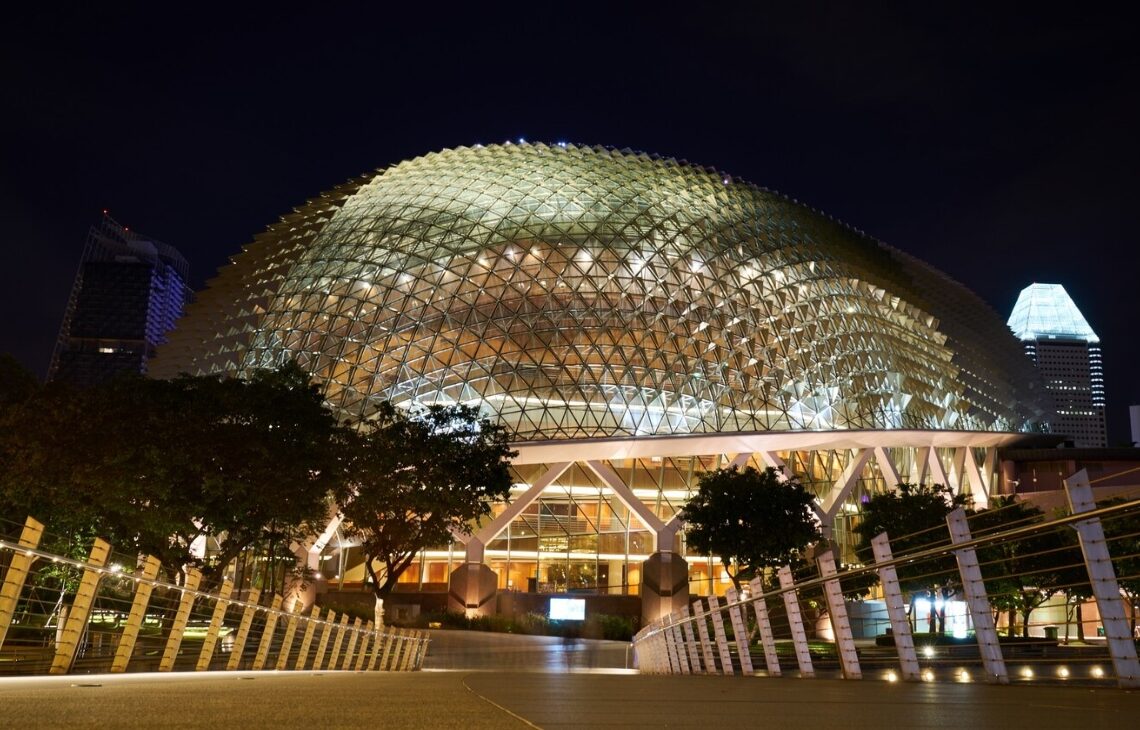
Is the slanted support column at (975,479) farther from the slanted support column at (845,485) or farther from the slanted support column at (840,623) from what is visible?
the slanted support column at (840,623)

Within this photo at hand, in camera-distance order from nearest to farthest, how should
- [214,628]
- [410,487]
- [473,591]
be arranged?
[214,628] → [410,487] → [473,591]

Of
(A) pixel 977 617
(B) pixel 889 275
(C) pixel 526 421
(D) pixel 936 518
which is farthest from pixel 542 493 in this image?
(A) pixel 977 617

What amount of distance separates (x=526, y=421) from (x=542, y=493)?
10.3 m

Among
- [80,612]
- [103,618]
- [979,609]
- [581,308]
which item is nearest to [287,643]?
[103,618]

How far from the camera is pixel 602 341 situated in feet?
203

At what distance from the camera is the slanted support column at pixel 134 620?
12180 millimetres

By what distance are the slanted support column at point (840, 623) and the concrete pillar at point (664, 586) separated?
48.3 m

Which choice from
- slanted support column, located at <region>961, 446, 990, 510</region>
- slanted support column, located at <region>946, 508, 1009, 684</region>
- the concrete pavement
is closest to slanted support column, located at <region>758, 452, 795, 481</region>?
slanted support column, located at <region>961, 446, 990, 510</region>

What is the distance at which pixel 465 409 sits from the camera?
46.3m

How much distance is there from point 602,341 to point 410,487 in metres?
22.0

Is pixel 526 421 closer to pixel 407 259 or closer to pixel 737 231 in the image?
pixel 407 259

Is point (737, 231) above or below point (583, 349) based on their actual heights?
above

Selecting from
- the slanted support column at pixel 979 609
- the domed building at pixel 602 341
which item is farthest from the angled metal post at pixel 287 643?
the domed building at pixel 602 341

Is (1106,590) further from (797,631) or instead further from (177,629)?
(177,629)
